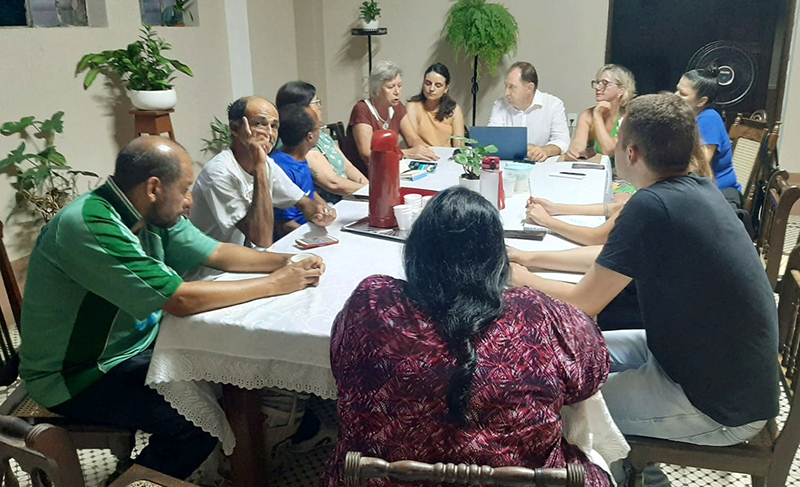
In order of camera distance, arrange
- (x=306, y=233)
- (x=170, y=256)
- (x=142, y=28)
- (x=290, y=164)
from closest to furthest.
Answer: (x=170, y=256) → (x=306, y=233) → (x=290, y=164) → (x=142, y=28)

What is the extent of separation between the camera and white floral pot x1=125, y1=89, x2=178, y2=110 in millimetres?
3322

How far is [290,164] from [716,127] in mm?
2022

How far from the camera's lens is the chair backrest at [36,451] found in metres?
1.01

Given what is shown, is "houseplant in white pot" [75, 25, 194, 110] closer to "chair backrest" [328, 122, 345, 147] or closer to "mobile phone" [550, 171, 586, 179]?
"chair backrest" [328, 122, 345, 147]

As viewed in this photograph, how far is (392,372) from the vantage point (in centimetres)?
97

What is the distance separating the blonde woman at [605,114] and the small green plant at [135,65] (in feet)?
7.50

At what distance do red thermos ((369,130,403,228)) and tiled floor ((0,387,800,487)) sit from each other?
77 cm

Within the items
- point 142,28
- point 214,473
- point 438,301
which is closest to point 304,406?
point 214,473

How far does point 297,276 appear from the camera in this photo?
154 cm

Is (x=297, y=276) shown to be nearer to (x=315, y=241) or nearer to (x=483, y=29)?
(x=315, y=241)

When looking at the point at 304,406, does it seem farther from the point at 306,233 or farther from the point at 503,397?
the point at 503,397

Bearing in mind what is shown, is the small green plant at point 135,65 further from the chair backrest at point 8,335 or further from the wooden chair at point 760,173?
the wooden chair at point 760,173

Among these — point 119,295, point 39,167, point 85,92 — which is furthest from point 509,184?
point 85,92

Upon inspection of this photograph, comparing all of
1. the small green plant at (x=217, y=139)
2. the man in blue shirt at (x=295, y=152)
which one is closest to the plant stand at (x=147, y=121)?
the small green plant at (x=217, y=139)
